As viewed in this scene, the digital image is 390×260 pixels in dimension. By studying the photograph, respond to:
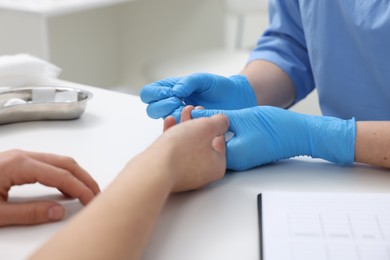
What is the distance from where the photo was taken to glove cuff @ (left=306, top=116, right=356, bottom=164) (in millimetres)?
779

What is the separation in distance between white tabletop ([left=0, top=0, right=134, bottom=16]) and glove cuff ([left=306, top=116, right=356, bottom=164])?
3.86ft

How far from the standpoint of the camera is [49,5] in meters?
1.79

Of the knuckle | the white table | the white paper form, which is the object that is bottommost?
the white table

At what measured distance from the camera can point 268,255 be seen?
20.9 inches

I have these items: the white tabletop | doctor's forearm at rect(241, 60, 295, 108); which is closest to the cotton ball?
doctor's forearm at rect(241, 60, 295, 108)

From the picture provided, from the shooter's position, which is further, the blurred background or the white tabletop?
the blurred background

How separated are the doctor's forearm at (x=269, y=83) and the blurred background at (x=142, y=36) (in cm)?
96

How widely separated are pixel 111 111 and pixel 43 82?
0.25 metres

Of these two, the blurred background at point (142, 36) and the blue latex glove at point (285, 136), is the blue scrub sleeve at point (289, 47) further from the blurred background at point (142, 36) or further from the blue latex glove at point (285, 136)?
the blurred background at point (142, 36)

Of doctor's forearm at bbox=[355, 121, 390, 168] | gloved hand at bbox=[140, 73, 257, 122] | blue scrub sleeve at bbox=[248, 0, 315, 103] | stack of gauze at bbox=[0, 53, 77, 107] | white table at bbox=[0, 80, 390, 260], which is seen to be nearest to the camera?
white table at bbox=[0, 80, 390, 260]

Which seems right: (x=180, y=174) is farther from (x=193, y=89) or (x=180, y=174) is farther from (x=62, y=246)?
(x=193, y=89)

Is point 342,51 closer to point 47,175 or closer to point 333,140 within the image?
point 333,140

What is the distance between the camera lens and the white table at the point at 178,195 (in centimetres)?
57

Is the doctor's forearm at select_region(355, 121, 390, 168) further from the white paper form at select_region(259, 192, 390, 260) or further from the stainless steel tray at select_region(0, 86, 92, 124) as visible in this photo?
the stainless steel tray at select_region(0, 86, 92, 124)
